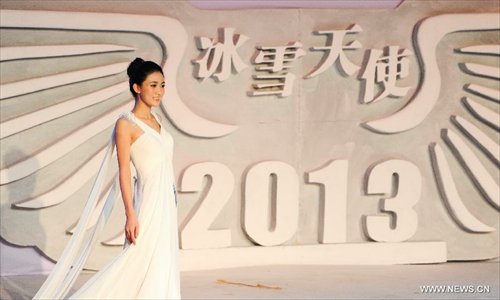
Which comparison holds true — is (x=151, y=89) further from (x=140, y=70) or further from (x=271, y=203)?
(x=271, y=203)

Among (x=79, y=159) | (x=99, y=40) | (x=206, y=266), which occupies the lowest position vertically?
(x=206, y=266)

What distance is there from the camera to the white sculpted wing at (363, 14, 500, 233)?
6.75 m

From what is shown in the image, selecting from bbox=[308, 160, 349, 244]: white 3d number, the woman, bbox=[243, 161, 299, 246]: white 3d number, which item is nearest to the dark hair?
the woman

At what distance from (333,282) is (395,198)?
87 cm

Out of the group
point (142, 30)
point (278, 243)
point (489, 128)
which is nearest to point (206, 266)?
point (278, 243)

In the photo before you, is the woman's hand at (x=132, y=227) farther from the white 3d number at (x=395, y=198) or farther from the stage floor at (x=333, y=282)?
the white 3d number at (x=395, y=198)

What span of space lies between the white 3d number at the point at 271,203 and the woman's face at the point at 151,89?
2.10m

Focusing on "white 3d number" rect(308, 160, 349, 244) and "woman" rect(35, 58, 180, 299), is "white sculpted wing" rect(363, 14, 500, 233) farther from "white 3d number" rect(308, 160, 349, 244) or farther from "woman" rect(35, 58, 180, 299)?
A: "woman" rect(35, 58, 180, 299)

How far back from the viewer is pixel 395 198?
6727 mm

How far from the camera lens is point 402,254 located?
6.77 meters

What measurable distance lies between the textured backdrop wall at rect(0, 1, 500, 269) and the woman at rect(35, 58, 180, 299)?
1748 millimetres

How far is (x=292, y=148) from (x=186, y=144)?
25.4 inches

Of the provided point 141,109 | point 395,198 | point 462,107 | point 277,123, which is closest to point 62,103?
point 277,123

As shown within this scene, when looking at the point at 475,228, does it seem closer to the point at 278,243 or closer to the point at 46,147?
the point at 278,243
